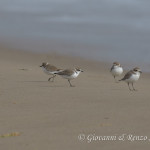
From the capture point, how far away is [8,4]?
102 ft

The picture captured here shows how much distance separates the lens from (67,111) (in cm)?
1163

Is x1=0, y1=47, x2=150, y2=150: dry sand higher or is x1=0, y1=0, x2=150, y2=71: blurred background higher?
x1=0, y1=0, x2=150, y2=71: blurred background

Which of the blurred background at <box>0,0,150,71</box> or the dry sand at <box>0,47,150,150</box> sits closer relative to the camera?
the dry sand at <box>0,47,150,150</box>

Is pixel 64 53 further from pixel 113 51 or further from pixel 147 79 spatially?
pixel 147 79

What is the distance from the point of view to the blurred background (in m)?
24.2

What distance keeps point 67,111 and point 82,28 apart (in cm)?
1568

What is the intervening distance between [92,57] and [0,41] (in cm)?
450

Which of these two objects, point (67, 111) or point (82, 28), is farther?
point (82, 28)

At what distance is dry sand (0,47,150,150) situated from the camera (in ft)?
29.4

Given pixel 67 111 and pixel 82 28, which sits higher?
pixel 82 28

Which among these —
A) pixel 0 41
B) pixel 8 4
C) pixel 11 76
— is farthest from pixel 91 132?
pixel 8 4

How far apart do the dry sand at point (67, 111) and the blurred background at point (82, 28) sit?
5.11 meters

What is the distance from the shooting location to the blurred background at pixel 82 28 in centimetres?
2419

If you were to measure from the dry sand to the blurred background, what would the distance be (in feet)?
16.8
